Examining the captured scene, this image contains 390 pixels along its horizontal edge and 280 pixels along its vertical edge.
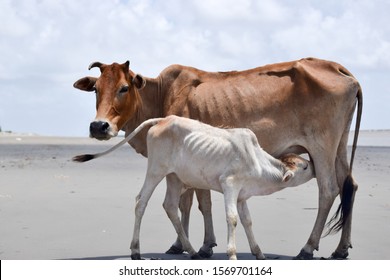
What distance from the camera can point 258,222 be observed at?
12.8 m

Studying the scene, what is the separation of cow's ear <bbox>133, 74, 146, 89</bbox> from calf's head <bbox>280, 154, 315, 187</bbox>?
1899mm

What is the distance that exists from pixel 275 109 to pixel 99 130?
2.14 m

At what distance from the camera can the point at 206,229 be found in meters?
10.6

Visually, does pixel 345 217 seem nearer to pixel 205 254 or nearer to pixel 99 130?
pixel 205 254

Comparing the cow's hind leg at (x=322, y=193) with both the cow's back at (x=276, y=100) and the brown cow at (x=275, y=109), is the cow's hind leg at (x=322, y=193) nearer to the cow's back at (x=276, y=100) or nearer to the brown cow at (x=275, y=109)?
the brown cow at (x=275, y=109)

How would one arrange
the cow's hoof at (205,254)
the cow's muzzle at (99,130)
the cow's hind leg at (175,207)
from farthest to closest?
the cow's hoof at (205,254)
the cow's muzzle at (99,130)
the cow's hind leg at (175,207)

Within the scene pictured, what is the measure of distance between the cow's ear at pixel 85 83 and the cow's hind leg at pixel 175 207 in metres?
1.81

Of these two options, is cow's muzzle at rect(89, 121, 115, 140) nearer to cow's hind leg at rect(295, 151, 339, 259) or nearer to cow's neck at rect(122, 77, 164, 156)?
cow's neck at rect(122, 77, 164, 156)

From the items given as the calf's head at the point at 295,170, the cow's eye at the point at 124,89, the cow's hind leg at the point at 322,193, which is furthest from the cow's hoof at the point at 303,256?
the cow's eye at the point at 124,89

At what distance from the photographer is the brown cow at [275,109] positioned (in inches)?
410

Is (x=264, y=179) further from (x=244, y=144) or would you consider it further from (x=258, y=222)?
(x=258, y=222)

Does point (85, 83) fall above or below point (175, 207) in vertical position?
above

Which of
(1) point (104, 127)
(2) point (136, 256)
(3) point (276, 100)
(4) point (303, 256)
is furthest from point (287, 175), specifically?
(1) point (104, 127)
